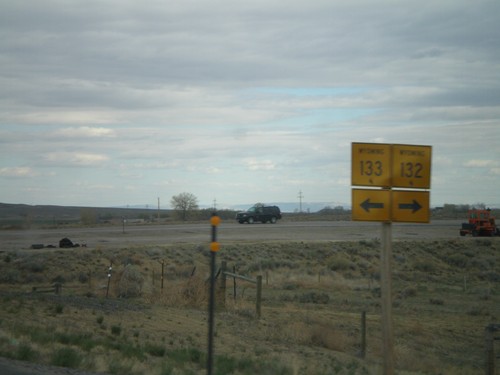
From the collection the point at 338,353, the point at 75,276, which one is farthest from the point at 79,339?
the point at 75,276

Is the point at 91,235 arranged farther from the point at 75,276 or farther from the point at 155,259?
the point at 75,276

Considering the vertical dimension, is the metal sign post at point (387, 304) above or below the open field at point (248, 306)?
above

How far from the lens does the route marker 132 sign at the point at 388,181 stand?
27.8 ft

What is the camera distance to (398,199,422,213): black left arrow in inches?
336

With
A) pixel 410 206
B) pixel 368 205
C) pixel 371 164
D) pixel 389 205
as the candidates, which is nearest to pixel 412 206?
pixel 410 206

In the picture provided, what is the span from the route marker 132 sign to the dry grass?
14.1 ft

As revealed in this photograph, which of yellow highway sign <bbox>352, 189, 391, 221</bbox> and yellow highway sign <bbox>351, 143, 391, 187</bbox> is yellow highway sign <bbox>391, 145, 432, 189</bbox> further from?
yellow highway sign <bbox>352, 189, 391, 221</bbox>

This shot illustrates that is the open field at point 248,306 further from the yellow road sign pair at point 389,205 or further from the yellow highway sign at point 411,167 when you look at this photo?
the yellow highway sign at point 411,167

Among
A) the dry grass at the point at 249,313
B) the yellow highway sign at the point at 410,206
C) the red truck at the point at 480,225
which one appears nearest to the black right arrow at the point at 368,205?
the yellow highway sign at the point at 410,206

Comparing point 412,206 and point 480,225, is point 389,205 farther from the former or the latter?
point 480,225

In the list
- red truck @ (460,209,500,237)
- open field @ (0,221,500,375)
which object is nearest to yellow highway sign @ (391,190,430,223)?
open field @ (0,221,500,375)

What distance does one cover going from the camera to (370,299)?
101 feet

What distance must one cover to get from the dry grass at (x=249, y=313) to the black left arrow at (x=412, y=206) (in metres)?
4.38

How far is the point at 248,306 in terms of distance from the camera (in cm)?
2275
